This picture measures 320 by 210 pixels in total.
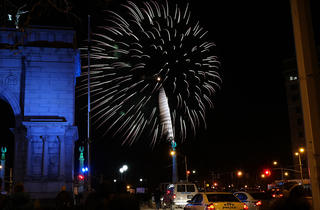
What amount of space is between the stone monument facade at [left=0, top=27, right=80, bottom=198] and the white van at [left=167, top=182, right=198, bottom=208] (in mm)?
8556

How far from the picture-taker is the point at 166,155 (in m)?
90.7

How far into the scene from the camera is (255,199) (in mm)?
20406

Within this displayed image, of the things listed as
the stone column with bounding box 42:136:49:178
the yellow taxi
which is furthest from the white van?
the stone column with bounding box 42:136:49:178

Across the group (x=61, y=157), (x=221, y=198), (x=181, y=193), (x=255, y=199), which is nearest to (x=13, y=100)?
(x=61, y=157)

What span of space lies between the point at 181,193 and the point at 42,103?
1330 cm

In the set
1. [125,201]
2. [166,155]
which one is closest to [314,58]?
[125,201]

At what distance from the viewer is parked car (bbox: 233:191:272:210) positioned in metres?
19.7

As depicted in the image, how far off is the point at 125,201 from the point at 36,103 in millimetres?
27261

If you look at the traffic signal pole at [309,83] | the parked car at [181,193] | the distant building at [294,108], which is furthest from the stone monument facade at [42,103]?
the distant building at [294,108]

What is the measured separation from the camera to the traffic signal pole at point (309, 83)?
6559mm

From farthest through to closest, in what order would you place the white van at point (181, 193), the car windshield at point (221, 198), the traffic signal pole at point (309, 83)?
the white van at point (181, 193)
the car windshield at point (221, 198)
the traffic signal pole at point (309, 83)

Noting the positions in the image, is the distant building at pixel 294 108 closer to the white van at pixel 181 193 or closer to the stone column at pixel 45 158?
the white van at pixel 181 193

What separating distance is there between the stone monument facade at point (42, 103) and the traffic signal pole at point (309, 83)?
970 inches

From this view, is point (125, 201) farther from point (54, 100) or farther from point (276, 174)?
point (276, 174)
